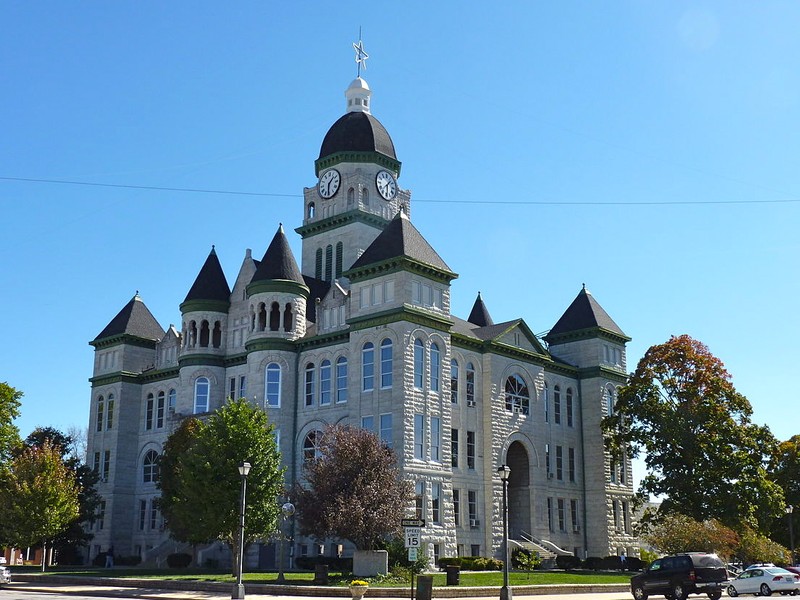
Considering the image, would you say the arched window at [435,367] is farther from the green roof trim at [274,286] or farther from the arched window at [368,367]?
the green roof trim at [274,286]

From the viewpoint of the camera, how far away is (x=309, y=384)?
5884cm

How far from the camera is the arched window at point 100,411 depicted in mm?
71750

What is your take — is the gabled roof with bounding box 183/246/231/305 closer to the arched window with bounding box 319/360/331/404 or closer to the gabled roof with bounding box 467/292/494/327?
the arched window with bounding box 319/360/331/404

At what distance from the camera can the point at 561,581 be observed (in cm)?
4534

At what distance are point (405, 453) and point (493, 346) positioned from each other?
12.1 m

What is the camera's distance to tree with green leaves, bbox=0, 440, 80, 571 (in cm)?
5516

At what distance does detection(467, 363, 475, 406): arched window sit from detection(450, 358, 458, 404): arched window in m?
1.38

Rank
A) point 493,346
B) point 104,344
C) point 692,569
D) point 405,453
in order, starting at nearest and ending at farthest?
point 692,569
point 405,453
point 493,346
point 104,344

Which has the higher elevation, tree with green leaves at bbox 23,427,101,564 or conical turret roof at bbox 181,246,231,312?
conical turret roof at bbox 181,246,231,312

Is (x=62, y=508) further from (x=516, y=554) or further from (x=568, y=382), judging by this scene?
(x=568, y=382)

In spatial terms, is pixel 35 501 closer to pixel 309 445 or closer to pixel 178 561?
pixel 178 561

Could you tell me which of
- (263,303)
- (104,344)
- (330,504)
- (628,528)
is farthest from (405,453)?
(104,344)

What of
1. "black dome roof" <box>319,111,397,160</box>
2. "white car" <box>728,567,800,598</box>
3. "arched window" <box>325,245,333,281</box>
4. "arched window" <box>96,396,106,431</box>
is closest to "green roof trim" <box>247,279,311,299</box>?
"arched window" <box>325,245,333,281</box>

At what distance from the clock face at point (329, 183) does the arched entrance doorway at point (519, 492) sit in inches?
958
